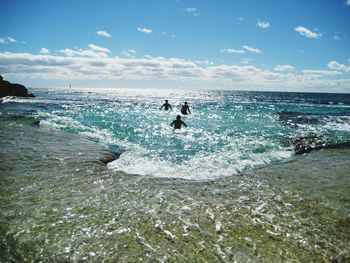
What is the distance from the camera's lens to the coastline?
5648 mm

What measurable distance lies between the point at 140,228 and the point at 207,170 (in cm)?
613

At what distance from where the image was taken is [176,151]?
16500mm

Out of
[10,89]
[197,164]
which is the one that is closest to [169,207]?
[197,164]

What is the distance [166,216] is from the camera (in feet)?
23.4

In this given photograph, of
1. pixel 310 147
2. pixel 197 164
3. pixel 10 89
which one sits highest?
pixel 10 89

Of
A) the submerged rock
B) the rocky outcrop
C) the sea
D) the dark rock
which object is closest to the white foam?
the sea

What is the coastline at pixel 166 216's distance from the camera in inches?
222

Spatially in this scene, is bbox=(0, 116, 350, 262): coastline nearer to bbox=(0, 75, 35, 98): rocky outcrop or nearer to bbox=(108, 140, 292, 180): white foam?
bbox=(108, 140, 292, 180): white foam

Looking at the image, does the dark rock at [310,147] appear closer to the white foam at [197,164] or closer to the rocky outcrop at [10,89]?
the white foam at [197,164]

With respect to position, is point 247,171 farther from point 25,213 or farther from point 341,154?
point 25,213

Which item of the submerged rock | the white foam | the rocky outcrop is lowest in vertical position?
the white foam

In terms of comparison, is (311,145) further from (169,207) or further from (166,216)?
(166,216)

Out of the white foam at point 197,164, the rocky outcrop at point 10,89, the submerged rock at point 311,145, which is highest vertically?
the rocky outcrop at point 10,89

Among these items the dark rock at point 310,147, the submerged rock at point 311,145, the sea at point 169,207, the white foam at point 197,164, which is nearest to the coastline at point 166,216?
the sea at point 169,207
